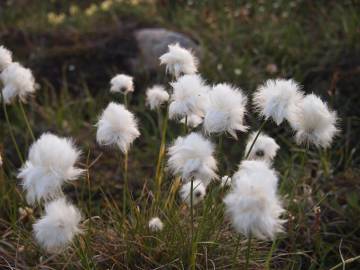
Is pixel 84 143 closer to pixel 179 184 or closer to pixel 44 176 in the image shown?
pixel 179 184

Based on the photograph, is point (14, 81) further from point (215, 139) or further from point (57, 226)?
point (215, 139)

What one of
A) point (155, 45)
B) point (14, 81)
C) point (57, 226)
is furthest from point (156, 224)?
point (155, 45)

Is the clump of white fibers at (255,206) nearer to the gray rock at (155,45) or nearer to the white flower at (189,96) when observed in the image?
the white flower at (189,96)

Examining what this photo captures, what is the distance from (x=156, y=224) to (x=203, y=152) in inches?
21.6

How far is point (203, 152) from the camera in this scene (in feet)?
5.32

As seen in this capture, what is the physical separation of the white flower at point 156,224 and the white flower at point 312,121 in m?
0.64

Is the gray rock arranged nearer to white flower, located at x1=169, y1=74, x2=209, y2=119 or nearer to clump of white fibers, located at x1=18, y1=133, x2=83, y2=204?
white flower, located at x1=169, y1=74, x2=209, y2=119

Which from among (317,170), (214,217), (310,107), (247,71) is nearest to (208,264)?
(214,217)

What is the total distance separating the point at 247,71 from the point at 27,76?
8.75 ft

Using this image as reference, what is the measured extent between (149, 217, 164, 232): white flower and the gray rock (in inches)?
120

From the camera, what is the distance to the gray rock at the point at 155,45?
5000 mm

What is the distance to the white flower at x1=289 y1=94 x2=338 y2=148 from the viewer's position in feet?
5.77

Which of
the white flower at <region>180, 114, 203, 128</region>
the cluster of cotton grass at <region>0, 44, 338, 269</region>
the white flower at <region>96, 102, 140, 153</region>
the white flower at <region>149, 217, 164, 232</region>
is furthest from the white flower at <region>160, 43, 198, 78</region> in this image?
the white flower at <region>149, 217, 164, 232</region>

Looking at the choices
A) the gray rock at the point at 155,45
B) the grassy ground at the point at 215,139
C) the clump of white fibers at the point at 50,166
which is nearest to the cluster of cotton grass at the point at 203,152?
the clump of white fibers at the point at 50,166
